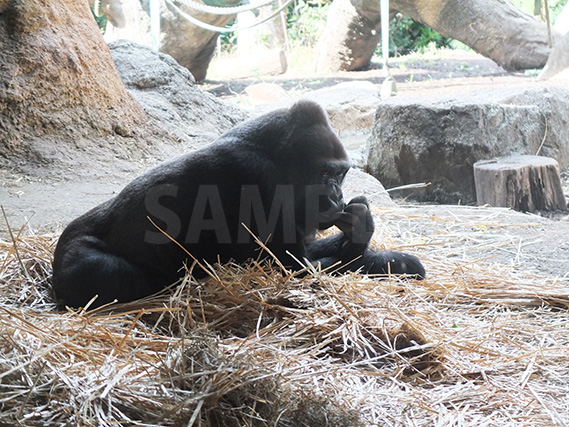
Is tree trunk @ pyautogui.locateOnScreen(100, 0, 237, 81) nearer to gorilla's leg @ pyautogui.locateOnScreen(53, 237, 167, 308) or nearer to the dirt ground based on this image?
the dirt ground

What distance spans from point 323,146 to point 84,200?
7.29 ft

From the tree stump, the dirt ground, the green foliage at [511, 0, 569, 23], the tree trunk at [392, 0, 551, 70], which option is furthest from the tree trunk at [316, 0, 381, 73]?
the dirt ground

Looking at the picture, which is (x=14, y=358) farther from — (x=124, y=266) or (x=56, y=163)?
(x=56, y=163)

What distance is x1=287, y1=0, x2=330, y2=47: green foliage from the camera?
18.0 metres

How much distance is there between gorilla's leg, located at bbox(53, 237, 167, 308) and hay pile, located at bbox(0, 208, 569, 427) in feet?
0.30

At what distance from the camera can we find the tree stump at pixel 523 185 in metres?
5.93

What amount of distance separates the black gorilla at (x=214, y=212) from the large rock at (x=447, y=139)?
3.73 m

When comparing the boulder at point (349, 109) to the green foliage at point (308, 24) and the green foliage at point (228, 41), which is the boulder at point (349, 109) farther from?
the green foliage at point (228, 41)

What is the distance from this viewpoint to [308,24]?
18.2 m

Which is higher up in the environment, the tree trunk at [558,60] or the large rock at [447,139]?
the tree trunk at [558,60]

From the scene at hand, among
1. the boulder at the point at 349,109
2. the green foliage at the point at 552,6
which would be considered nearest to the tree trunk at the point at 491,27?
the green foliage at the point at 552,6

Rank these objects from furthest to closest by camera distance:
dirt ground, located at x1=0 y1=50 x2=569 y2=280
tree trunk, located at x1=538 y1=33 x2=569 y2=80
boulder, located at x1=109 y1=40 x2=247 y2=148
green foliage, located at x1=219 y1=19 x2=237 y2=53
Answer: green foliage, located at x1=219 y1=19 x2=237 y2=53, tree trunk, located at x1=538 y1=33 x2=569 y2=80, boulder, located at x1=109 y1=40 x2=247 y2=148, dirt ground, located at x1=0 y1=50 x2=569 y2=280

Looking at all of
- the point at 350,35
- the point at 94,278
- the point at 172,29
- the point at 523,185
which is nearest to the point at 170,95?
the point at 523,185

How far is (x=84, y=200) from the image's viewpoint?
4.71 meters
